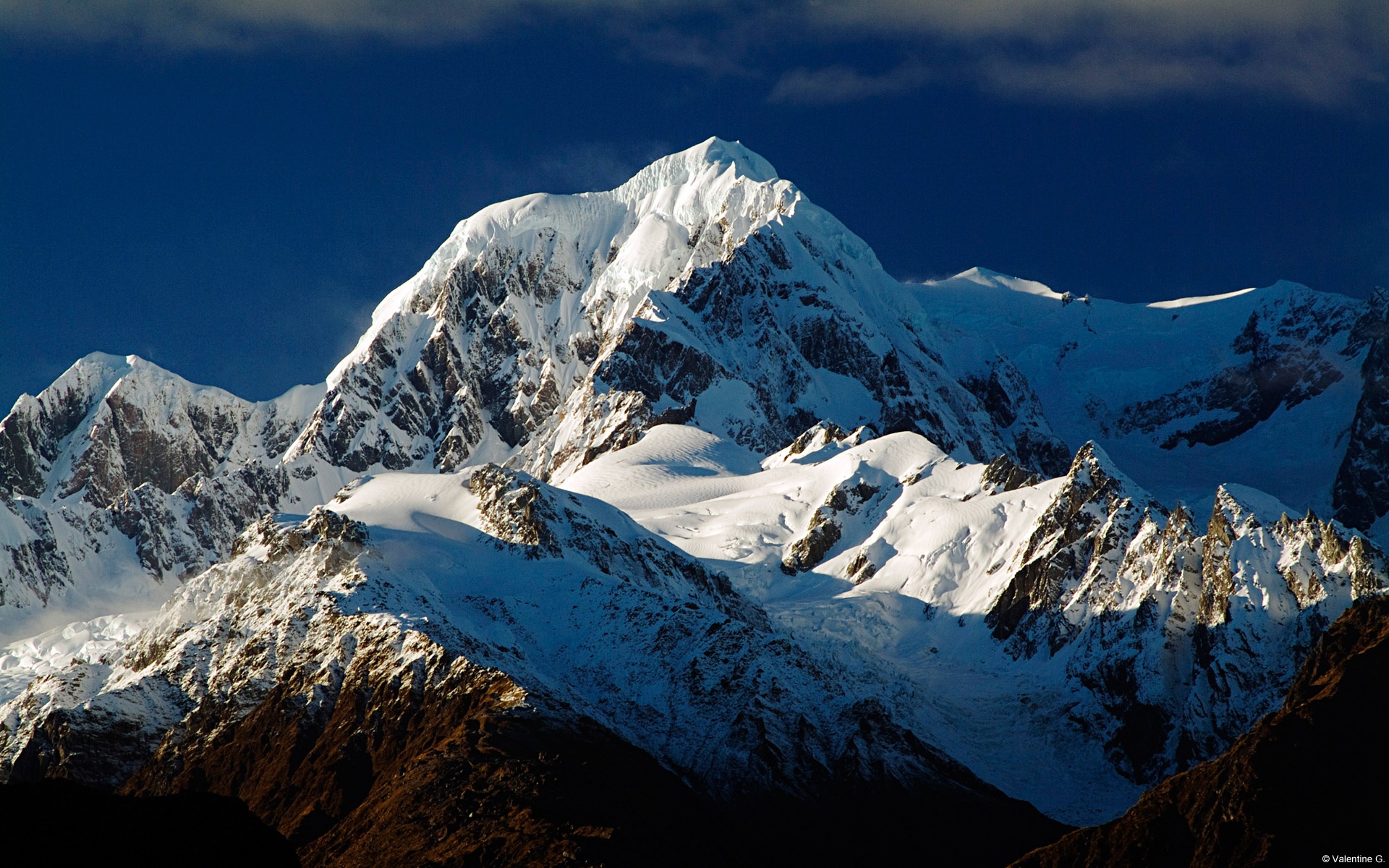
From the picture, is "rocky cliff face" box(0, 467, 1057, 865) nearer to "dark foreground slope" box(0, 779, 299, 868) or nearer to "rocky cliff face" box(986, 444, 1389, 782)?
"rocky cliff face" box(986, 444, 1389, 782)

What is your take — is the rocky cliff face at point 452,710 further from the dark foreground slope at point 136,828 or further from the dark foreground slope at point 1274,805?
the dark foreground slope at point 136,828

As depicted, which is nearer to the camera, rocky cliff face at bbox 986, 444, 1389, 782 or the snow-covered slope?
rocky cliff face at bbox 986, 444, 1389, 782

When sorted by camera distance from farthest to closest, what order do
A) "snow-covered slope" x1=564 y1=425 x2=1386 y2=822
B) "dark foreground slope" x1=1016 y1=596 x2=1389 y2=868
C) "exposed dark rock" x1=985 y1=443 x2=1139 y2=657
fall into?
"exposed dark rock" x1=985 y1=443 x2=1139 y2=657, "snow-covered slope" x1=564 y1=425 x2=1386 y2=822, "dark foreground slope" x1=1016 y1=596 x2=1389 y2=868

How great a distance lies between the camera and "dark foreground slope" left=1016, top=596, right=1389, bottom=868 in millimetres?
90688

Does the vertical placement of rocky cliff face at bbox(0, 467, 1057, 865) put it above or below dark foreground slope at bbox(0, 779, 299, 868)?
above

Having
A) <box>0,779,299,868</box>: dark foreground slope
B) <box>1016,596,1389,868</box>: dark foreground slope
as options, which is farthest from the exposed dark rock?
<box>0,779,299,868</box>: dark foreground slope

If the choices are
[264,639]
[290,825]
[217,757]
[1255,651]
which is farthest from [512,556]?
[1255,651]

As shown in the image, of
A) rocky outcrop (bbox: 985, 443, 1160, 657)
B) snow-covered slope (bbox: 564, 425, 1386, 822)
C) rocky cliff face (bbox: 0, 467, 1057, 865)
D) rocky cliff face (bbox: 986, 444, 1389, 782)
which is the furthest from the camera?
rocky outcrop (bbox: 985, 443, 1160, 657)

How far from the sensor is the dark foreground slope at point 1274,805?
298 ft

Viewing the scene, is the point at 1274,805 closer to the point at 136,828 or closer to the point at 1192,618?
the point at 136,828

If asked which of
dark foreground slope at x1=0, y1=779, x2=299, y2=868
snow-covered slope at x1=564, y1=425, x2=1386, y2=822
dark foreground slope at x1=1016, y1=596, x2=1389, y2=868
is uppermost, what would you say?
snow-covered slope at x1=564, y1=425, x2=1386, y2=822

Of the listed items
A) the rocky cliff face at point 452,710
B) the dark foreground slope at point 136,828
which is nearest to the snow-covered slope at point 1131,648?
the rocky cliff face at point 452,710

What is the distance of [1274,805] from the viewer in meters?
93.0

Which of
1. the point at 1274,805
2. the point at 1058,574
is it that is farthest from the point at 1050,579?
the point at 1274,805
